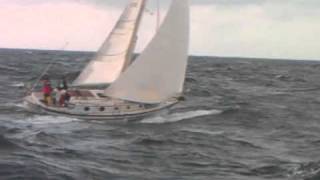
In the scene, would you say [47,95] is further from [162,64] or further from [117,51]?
[117,51]

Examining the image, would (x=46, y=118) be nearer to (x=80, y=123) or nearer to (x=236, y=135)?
(x=80, y=123)

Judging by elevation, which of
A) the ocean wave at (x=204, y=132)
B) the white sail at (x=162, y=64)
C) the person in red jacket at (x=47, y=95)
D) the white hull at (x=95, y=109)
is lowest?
the ocean wave at (x=204, y=132)

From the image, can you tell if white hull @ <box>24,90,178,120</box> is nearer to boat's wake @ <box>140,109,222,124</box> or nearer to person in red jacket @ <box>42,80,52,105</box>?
person in red jacket @ <box>42,80,52,105</box>

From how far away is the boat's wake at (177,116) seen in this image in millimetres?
39831

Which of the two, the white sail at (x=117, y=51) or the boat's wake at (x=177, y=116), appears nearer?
the boat's wake at (x=177, y=116)

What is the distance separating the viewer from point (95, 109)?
122 ft

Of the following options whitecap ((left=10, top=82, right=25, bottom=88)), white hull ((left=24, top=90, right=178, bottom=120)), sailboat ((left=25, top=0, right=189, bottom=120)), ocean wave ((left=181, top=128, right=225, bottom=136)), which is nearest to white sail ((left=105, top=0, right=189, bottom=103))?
sailboat ((left=25, top=0, right=189, bottom=120))

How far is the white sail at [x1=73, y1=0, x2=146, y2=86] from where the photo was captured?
43.0 meters

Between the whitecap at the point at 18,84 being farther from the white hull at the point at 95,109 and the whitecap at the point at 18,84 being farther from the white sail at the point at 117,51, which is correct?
the white hull at the point at 95,109

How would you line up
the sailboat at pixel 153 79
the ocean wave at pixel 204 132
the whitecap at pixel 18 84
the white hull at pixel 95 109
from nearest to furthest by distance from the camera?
the ocean wave at pixel 204 132 → the white hull at pixel 95 109 → the sailboat at pixel 153 79 → the whitecap at pixel 18 84

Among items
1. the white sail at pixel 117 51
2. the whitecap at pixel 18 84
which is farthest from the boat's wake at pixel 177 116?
the whitecap at pixel 18 84

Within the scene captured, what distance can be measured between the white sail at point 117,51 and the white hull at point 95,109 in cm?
404

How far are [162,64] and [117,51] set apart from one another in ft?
14.0

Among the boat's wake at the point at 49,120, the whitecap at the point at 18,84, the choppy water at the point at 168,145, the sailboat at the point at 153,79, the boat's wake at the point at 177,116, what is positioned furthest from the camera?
the whitecap at the point at 18,84
